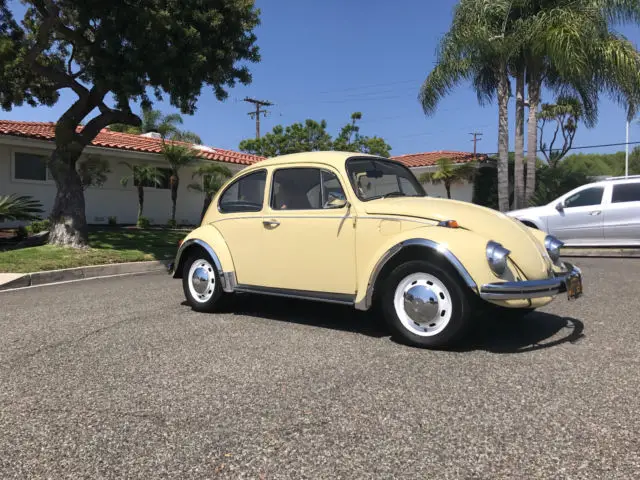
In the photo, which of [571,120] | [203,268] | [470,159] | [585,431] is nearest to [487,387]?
[585,431]

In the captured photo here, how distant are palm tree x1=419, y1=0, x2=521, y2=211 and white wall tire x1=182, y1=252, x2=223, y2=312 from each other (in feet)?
44.9

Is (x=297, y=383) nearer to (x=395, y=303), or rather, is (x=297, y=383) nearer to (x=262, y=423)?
(x=262, y=423)

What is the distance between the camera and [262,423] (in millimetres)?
2936

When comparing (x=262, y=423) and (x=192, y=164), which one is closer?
(x=262, y=423)

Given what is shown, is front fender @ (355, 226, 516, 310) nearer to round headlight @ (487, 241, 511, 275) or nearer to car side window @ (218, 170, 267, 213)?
round headlight @ (487, 241, 511, 275)

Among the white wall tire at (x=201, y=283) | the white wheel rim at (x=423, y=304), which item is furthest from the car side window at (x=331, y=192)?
the white wall tire at (x=201, y=283)

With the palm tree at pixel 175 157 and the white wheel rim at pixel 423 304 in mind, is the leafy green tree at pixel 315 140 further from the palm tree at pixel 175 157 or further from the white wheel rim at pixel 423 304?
the white wheel rim at pixel 423 304

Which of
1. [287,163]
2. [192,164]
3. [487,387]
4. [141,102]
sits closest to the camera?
[487,387]

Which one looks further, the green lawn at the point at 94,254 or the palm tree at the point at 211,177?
the palm tree at the point at 211,177

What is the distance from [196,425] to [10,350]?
252cm

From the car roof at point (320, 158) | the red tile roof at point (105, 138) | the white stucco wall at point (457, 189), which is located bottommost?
the car roof at point (320, 158)

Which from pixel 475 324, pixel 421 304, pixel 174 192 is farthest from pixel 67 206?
pixel 475 324

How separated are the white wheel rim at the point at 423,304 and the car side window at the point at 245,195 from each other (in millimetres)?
1974

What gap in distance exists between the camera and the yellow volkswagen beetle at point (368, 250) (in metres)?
4.08
